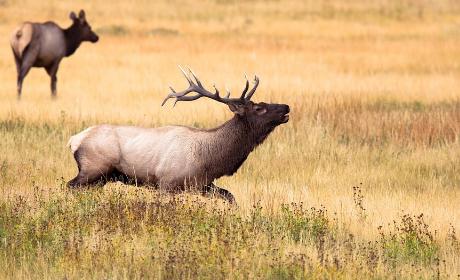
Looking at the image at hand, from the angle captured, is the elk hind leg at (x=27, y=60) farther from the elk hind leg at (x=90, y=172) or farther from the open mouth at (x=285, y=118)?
the open mouth at (x=285, y=118)

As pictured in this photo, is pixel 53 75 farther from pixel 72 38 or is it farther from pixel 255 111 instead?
pixel 255 111

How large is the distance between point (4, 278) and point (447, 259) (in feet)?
10.4

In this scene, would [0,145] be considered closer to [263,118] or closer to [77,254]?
[263,118]

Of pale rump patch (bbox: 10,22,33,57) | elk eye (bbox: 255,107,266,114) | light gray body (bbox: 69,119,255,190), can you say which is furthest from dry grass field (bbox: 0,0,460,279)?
pale rump patch (bbox: 10,22,33,57)

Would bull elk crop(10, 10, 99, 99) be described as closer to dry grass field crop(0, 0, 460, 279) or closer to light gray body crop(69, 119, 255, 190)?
dry grass field crop(0, 0, 460, 279)

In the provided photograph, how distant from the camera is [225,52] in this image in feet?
92.6

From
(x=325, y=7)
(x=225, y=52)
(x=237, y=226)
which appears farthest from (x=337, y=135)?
(x=325, y=7)

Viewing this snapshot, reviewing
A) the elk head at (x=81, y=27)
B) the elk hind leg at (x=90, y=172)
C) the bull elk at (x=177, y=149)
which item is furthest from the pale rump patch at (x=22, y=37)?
the elk hind leg at (x=90, y=172)

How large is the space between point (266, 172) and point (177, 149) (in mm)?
2135

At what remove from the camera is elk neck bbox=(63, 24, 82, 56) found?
875 inches

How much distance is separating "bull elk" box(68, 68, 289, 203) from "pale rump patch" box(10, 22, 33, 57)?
33.1 feet

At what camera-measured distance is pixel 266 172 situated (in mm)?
11680

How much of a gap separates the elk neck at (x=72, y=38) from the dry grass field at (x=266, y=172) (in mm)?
657

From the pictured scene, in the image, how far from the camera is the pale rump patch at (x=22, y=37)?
19.7m
